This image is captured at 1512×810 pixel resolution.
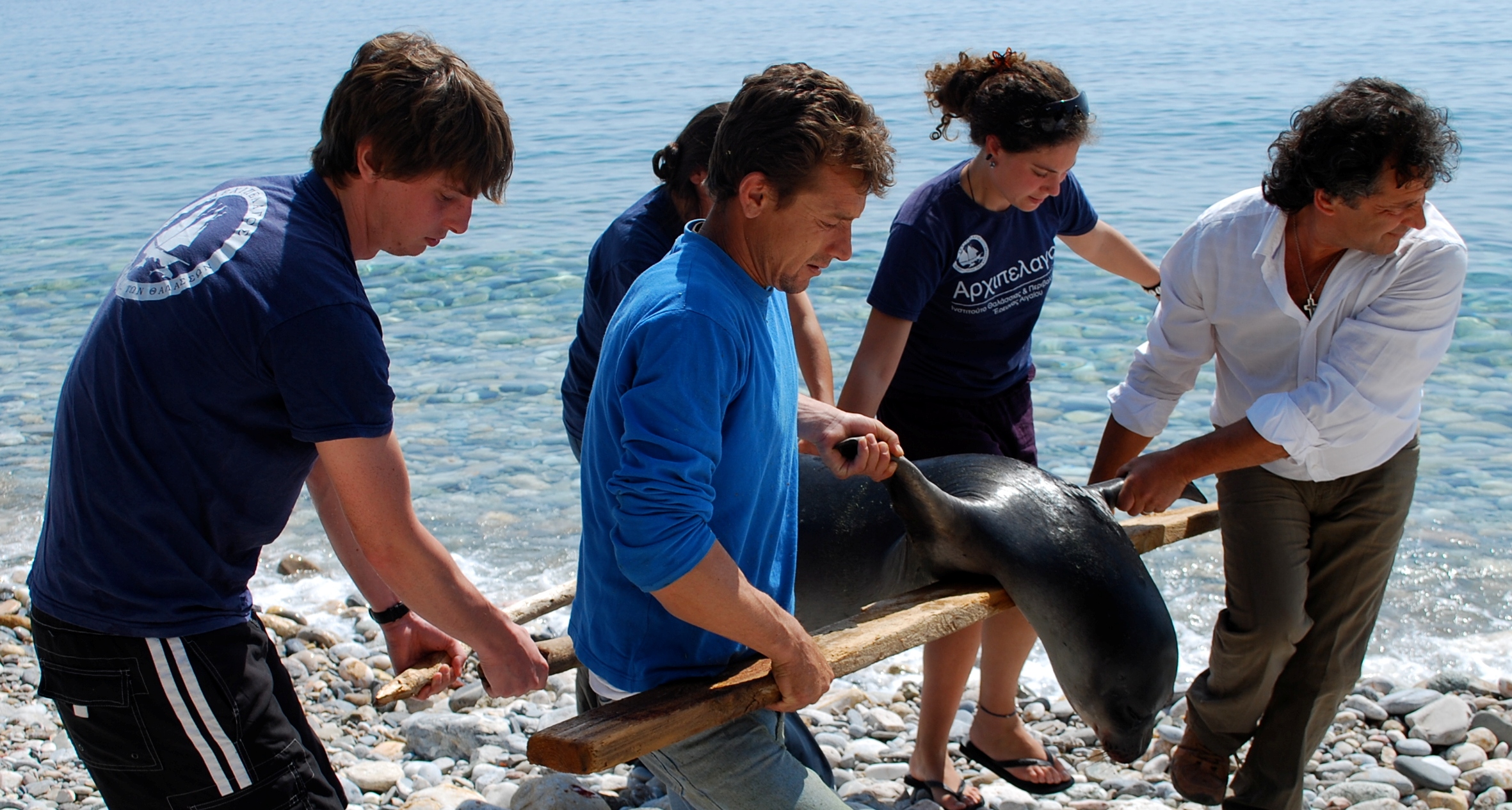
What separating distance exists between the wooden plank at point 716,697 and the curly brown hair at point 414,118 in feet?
3.43

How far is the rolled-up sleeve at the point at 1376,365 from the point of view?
3285mm

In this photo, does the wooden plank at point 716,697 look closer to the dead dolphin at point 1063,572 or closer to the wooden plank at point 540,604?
the dead dolphin at point 1063,572

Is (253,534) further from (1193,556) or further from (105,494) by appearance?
(1193,556)

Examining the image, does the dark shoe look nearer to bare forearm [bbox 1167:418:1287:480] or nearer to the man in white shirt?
the man in white shirt

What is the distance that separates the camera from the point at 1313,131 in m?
3.30

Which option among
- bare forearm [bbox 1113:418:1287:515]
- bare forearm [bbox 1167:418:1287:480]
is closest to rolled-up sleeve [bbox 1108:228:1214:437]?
bare forearm [bbox 1113:418:1287:515]

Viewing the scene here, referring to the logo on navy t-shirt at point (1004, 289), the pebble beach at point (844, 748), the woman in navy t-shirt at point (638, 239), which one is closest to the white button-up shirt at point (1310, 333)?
the logo on navy t-shirt at point (1004, 289)

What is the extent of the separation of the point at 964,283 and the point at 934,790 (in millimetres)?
1700

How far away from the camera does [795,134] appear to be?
2336 mm

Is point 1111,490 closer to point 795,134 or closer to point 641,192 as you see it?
point 795,134

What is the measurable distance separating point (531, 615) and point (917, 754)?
1.63 m

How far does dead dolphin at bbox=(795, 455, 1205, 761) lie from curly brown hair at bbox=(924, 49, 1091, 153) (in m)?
1.08

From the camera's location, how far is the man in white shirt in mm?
3270

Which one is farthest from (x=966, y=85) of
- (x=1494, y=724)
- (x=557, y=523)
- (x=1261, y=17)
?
(x=1261, y=17)
